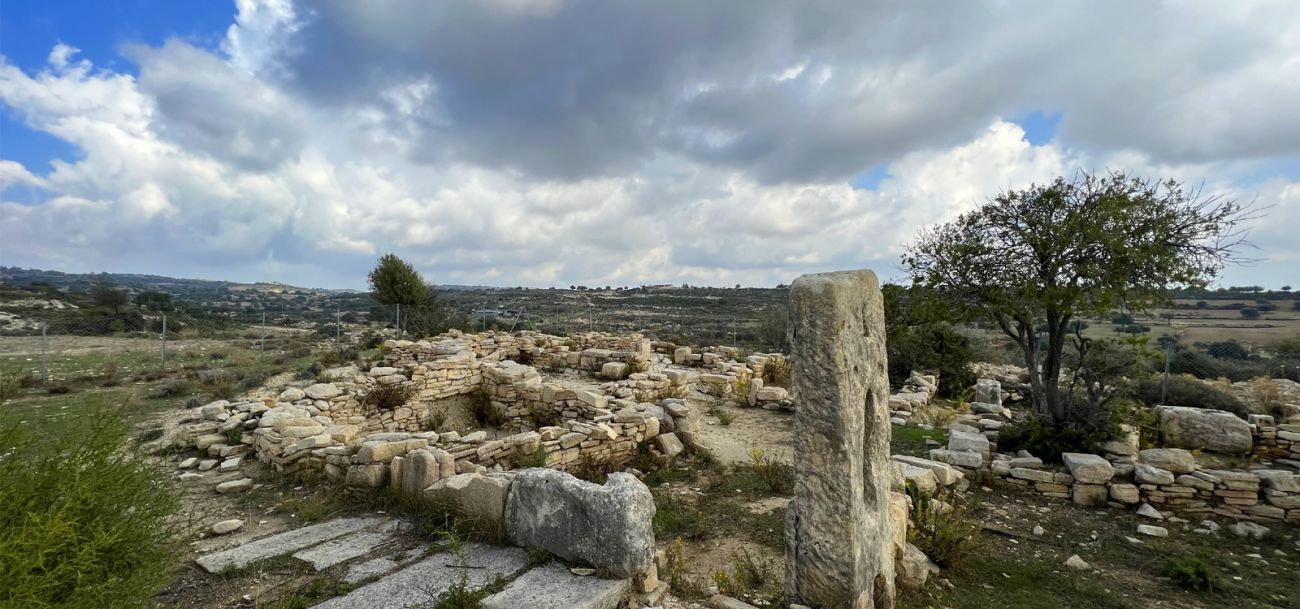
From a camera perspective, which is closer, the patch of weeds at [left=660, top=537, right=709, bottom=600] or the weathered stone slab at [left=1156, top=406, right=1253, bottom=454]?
the patch of weeds at [left=660, top=537, right=709, bottom=600]

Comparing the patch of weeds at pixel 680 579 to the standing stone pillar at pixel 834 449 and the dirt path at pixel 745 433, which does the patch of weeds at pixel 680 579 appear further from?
the dirt path at pixel 745 433

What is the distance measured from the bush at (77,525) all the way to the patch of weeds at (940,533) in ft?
19.3

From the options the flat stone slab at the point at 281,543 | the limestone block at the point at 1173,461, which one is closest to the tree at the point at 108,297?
the flat stone slab at the point at 281,543

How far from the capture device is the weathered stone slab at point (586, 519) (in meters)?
4.39

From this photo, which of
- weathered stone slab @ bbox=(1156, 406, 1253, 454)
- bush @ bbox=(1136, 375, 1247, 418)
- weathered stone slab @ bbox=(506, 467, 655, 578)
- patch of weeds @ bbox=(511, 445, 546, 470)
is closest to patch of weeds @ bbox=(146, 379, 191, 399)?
patch of weeds @ bbox=(511, 445, 546, 470)

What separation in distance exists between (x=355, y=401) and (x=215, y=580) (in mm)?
6245

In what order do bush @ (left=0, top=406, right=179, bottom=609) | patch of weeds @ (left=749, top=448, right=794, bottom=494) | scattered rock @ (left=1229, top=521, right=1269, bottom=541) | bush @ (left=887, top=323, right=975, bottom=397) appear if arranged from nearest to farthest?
1. bush @ (left=0, top=406, right=179, bottom=609)
2. scattered rock @ (left=1229, top=521, right=1269, bottom=541)
3. patch of weeds @ (left=749, top=448, right=794, bottom=494)
4. bush @ (left=887, top=323, right=975, bottom=397)

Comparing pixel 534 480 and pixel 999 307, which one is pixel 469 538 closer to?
pixel 534 480

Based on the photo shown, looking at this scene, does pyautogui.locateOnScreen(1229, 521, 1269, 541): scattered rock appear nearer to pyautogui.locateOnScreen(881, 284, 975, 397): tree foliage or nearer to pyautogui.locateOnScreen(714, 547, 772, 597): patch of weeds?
pyautogui.locateOnScreen(714, 547, 772, 597): patch of weeds

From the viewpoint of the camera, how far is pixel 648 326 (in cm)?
3166

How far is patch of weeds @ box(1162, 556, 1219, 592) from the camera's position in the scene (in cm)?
496

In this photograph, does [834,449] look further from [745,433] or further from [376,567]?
[745,433]

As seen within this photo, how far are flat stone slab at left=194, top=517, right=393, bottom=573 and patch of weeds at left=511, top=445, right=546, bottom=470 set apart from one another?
1.77 m

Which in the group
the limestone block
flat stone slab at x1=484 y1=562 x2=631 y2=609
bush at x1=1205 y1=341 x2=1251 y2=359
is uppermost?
bush at x1=1205 y1=341 x2=1251 y2=359
